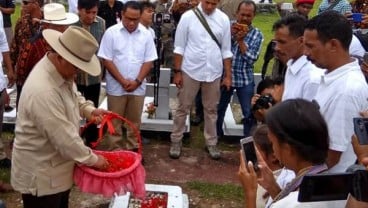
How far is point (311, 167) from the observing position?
2.39m

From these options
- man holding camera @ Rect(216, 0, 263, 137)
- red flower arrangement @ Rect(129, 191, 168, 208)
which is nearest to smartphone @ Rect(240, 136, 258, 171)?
red flower arrangement @ Rect(129, 191, 168, 208)

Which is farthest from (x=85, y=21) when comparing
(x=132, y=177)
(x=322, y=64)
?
(x=322, y=64)

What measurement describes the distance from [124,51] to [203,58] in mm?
916

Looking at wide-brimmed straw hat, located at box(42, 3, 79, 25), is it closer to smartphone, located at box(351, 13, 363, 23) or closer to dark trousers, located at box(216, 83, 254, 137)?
dark trousers, located at box(216, 83, 254, 137)

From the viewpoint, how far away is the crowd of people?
2.65 m

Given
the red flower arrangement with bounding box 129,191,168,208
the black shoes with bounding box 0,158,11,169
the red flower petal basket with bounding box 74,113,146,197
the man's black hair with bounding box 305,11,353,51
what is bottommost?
the black shoes with bounding box 0,158,11,169

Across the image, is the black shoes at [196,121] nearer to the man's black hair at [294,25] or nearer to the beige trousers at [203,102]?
the beige trousers at [203,102]

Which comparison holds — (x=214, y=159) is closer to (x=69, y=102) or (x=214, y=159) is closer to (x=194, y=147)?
(x=194, y=147)

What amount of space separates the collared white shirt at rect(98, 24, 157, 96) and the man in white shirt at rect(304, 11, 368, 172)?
8.71 feet

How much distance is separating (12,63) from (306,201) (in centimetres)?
470

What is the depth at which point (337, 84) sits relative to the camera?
10.6 feet

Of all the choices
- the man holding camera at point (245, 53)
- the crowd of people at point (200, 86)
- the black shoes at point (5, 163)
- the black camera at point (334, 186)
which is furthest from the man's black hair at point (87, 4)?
the black camera at point (334, 186)

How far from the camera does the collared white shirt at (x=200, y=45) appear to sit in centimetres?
593

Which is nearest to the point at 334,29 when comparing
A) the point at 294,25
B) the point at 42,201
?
the point at 294,25
